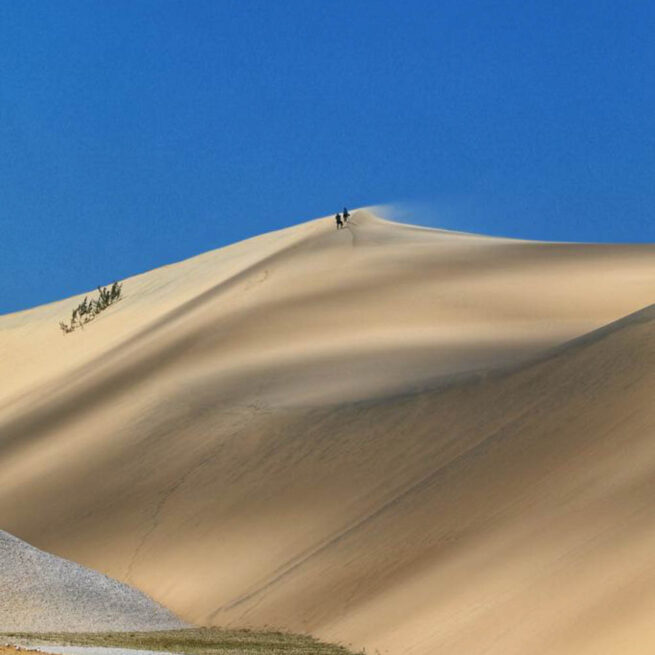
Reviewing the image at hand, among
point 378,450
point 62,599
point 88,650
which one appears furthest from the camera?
point 378,450

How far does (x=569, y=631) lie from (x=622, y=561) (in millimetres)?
1525

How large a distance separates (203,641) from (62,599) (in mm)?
4534

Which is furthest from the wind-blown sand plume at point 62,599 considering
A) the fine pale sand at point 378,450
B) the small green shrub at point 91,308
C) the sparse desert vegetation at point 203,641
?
the small green shrub at point 91,308

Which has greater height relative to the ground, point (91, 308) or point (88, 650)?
point (91, 308)

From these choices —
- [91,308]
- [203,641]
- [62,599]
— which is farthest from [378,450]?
[91,308]

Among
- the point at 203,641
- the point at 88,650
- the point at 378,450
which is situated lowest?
the point at 88,650

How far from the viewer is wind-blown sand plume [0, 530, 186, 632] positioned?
28766mm

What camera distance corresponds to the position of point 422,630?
77.2 ft

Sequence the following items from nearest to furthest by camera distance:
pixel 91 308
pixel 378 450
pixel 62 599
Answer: pixel 62 599 < pixel 378 450 < pixel 91 308

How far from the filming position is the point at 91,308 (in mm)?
70938

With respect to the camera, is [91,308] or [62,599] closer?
[62,599]

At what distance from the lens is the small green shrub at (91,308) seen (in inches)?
2731

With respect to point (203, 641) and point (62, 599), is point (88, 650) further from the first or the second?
point (62, 599)

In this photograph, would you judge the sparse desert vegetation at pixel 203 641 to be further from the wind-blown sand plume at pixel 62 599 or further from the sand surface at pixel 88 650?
the wind-blown sand plume at pixel 62 599
